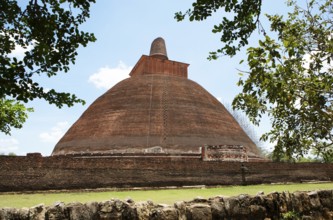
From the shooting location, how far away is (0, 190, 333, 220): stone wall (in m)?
4.46

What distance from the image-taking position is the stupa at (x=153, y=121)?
2062 centimetres

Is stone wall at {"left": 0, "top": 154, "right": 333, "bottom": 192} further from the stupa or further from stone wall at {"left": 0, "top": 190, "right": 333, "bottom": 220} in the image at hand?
stone wall at {"left": 0, "top": 190, "right": 333, "bottom": 220}

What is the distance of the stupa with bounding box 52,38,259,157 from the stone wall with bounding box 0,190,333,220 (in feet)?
46.2

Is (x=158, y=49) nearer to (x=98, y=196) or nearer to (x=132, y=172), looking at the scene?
(x=132, y=172)

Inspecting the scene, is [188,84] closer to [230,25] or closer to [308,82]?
[308,82]

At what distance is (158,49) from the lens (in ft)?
100

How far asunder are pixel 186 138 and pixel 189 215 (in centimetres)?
1599

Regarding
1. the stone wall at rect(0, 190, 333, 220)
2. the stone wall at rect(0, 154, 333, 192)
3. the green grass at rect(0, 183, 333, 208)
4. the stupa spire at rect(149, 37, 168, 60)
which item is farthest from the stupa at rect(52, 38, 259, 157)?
the stone wall at rect(0, 190, 333, 220)

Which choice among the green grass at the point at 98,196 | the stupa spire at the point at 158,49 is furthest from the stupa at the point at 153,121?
the green grass at the point at 98,196

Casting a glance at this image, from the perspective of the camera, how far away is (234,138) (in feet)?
76.3

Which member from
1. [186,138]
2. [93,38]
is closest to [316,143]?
[93,38]

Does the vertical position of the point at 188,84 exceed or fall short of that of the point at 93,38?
it exceeds it

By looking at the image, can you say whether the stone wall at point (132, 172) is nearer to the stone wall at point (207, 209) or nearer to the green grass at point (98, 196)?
the green grass at point (98, 196)

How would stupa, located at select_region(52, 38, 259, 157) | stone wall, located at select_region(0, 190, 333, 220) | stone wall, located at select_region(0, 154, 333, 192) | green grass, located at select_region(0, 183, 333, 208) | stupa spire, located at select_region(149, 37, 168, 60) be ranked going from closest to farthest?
stone wall, located at select_region(0, 190, 333, 220)
green grass, located at select_region(0, 183, 333, 208)
stone wall, located at select_region(0, 154, 333, 192)
stupa, located at select_region(52, 38, 259, 157)
stupa spire, located at select_region(149, 37, 168, 60)
